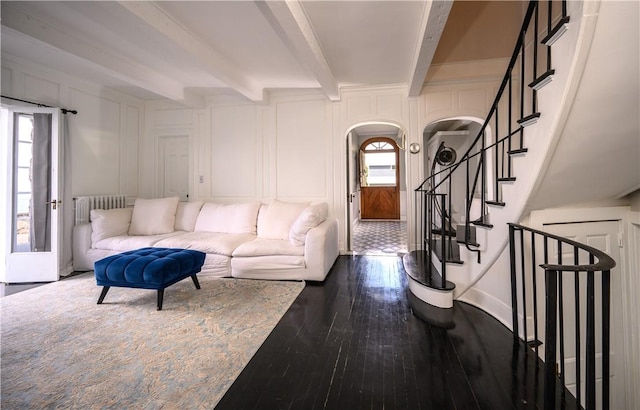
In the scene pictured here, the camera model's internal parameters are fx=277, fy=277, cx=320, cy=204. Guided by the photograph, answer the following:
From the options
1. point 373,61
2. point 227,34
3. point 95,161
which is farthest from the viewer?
point 95,161

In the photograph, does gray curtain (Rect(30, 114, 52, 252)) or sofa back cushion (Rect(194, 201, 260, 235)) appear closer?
gray curtain (Rect(30, 114, 52, 252))

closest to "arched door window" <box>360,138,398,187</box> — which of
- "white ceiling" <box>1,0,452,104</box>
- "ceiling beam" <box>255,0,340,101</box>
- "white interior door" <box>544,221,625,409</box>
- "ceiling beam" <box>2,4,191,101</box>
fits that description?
"white ceiling" <box>1,0,452,104</box>

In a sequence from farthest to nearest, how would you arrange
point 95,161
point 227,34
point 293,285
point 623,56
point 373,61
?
1. point 95,161
2. point 373,61
3. point 293,285
4. point 227,34
5. point 623,56

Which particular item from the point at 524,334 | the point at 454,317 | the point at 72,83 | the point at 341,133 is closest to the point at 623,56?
the point at 524,334

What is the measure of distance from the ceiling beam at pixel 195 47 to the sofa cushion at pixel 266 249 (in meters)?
2.22

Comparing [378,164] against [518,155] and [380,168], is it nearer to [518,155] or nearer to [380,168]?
[380,168]

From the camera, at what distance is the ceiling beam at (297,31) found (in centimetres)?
224

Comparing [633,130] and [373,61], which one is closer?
[633,130]

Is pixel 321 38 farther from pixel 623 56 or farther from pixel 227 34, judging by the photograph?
pixel 623 56

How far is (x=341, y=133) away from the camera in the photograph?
460 cm

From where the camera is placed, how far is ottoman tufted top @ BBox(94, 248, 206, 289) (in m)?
2.54

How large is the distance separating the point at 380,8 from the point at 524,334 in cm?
294

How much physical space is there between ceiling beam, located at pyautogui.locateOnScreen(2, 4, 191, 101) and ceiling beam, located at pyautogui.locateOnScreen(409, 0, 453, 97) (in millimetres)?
3556

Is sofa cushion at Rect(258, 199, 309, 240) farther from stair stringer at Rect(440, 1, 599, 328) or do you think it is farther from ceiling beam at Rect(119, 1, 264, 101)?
stair stringer at Rect(440, 1, 599, 328)
